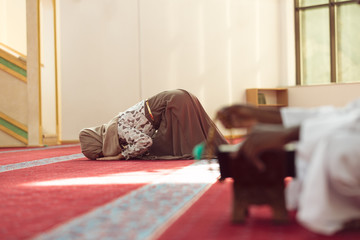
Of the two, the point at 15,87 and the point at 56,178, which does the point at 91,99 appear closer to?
the point at 15,87

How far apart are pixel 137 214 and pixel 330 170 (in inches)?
30.7

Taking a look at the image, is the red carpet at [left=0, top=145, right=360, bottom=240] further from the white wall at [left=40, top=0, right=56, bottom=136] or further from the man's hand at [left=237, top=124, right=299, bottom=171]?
the white wall at [left=40, top=0, right=56, bottom=136]

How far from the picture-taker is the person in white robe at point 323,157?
144 cm

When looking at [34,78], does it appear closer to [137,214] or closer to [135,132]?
[135,132]

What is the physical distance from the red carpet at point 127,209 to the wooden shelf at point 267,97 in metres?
5.84

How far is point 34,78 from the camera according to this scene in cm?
721

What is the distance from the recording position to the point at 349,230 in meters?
1.50

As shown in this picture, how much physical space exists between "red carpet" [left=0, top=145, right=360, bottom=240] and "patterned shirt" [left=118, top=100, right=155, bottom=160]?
98 cm

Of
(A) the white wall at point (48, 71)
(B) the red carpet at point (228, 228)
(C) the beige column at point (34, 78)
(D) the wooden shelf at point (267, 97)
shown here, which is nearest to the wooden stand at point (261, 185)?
(B) the red carpet at point (228, 228)

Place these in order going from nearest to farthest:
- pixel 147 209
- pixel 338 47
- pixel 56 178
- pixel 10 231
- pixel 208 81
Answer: pixel 10 231 → pixel 147 209 → pixel 56 178 → pixel 208 81 → pixel 338 47

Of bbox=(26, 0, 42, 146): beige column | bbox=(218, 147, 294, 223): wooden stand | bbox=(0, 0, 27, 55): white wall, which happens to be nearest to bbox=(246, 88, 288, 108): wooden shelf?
bbox=(26, 0, 42, 146): beige column

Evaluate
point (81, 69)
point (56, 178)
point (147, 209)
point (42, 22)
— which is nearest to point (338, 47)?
point (81, 69)

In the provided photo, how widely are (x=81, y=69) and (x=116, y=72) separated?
0.60 m

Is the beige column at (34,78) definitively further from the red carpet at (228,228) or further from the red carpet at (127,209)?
the red carpet at (228,228)
